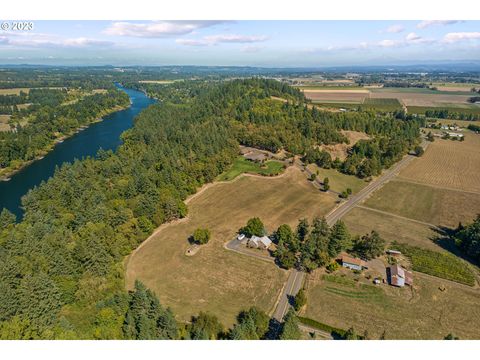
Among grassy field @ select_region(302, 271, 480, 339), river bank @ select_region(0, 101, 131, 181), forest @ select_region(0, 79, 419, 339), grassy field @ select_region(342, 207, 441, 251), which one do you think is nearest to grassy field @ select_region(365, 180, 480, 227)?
grassy field @ select_region(342, 207, 441, 251)

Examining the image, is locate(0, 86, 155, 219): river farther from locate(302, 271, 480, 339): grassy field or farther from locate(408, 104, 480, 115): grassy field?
locate(408, 104, 480, 115): grassy field

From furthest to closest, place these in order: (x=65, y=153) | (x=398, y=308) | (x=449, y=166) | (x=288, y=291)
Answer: (x=65, y=153)
(x=449, y=166)
(x=288, y=291)
(x=398, y=308)

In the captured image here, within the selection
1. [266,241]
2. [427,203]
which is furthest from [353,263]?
[427,203]

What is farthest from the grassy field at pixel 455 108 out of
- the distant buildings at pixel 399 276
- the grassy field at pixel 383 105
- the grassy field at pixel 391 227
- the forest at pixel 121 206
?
the distant buildings at pixel 399 276

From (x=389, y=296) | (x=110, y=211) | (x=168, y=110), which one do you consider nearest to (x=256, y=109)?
(x=168, y=110)

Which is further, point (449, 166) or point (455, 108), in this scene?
point (455, 108)

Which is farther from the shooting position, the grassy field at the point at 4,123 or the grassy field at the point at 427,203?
the grassy field at the point at 4,123

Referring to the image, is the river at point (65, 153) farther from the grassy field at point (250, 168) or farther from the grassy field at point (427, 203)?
the grassy field at point (427, 203)

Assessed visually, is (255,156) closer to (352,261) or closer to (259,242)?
(259,242)
